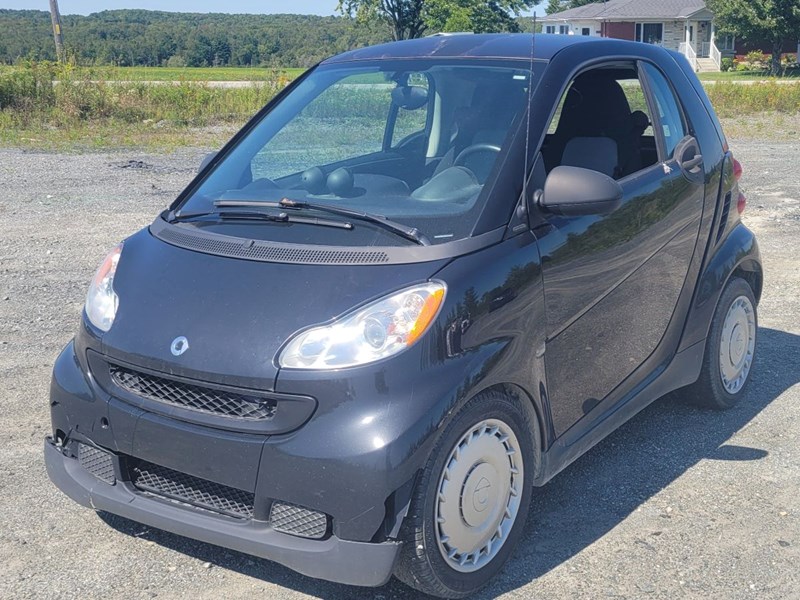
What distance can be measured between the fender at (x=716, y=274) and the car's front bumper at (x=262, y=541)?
2209 mm

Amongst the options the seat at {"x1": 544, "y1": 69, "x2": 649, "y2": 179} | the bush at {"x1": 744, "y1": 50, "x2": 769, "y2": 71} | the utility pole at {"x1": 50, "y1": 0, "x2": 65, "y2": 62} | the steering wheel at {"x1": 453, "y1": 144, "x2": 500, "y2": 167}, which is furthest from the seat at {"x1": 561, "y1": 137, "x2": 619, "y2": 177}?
the bush at {"x1": 744, "y1": 50, "x2": 769, "y2": 71}

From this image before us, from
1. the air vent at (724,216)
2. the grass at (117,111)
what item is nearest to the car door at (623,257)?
the air vent at (724,216)

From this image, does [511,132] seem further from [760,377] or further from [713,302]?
[760,377]

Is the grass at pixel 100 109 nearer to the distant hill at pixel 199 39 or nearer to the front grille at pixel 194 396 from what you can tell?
the front grille at pixel 194 396

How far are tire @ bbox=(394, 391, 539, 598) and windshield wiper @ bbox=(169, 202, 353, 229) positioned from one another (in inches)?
32.3

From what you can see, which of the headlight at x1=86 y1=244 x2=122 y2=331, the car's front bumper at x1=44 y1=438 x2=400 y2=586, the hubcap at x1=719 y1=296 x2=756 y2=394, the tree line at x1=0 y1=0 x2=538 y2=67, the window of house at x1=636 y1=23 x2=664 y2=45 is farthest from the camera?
the window of house at x1=636 y1=23 x2=664 y2=45

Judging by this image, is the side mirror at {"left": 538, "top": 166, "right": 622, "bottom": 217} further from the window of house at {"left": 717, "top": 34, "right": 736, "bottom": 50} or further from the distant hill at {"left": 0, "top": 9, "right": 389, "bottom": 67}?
the window of house at {"left": 717, "top": 34, "right": 736, "bottom": 50}

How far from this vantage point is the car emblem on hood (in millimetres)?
3137

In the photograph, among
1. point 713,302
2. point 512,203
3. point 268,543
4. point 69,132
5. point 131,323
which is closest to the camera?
point 268,543

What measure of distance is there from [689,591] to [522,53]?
217 cm

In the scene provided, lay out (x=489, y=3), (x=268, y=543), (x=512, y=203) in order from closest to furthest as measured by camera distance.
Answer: (x=268, y=543) < (x=512, y=203) < (x=489, y=3)

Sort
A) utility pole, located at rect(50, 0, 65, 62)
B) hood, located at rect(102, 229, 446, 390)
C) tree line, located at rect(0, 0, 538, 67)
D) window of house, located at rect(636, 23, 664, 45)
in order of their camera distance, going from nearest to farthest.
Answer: hood, located at rect(102, 229, 446, 390), utility pole, located at rect(50, 0, 65, 62), tree line, located at rect(0, 0, 538, 67), window of house, located at rect(636, 23, 664, 45)

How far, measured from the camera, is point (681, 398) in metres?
5.19

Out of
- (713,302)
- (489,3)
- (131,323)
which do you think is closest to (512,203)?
(131,323)
